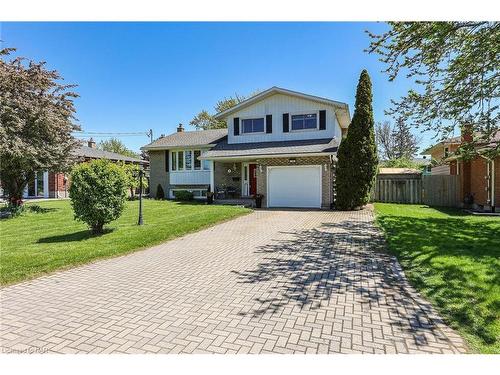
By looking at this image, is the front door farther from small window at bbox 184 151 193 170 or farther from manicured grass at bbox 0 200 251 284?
manicured grass at bbox 0 200 251 284

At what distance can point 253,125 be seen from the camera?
2000 centimetres

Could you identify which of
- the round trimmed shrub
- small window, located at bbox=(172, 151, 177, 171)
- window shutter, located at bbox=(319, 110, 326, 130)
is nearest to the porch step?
the round trimmed shrub

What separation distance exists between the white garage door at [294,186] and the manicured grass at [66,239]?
140 inches

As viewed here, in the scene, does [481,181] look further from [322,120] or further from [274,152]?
[274,152]

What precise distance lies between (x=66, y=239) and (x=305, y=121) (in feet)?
44.6

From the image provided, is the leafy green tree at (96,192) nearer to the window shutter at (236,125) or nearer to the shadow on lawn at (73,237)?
the shadow on lawn at (73,237)

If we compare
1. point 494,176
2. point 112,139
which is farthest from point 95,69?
point 112,139

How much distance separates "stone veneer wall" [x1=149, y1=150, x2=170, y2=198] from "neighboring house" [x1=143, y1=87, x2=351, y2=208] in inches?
40.7

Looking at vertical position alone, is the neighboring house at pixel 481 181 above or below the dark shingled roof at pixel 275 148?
below

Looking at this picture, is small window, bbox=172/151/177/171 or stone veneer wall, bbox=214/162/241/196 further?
small window, bbox=172/151/177/171

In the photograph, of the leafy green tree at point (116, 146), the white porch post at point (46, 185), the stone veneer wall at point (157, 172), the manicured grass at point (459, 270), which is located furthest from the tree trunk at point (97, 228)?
the leafy green tree at point (116, 146)

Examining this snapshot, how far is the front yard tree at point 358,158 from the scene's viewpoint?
1573 cm

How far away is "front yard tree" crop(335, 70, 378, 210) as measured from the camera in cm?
1573
